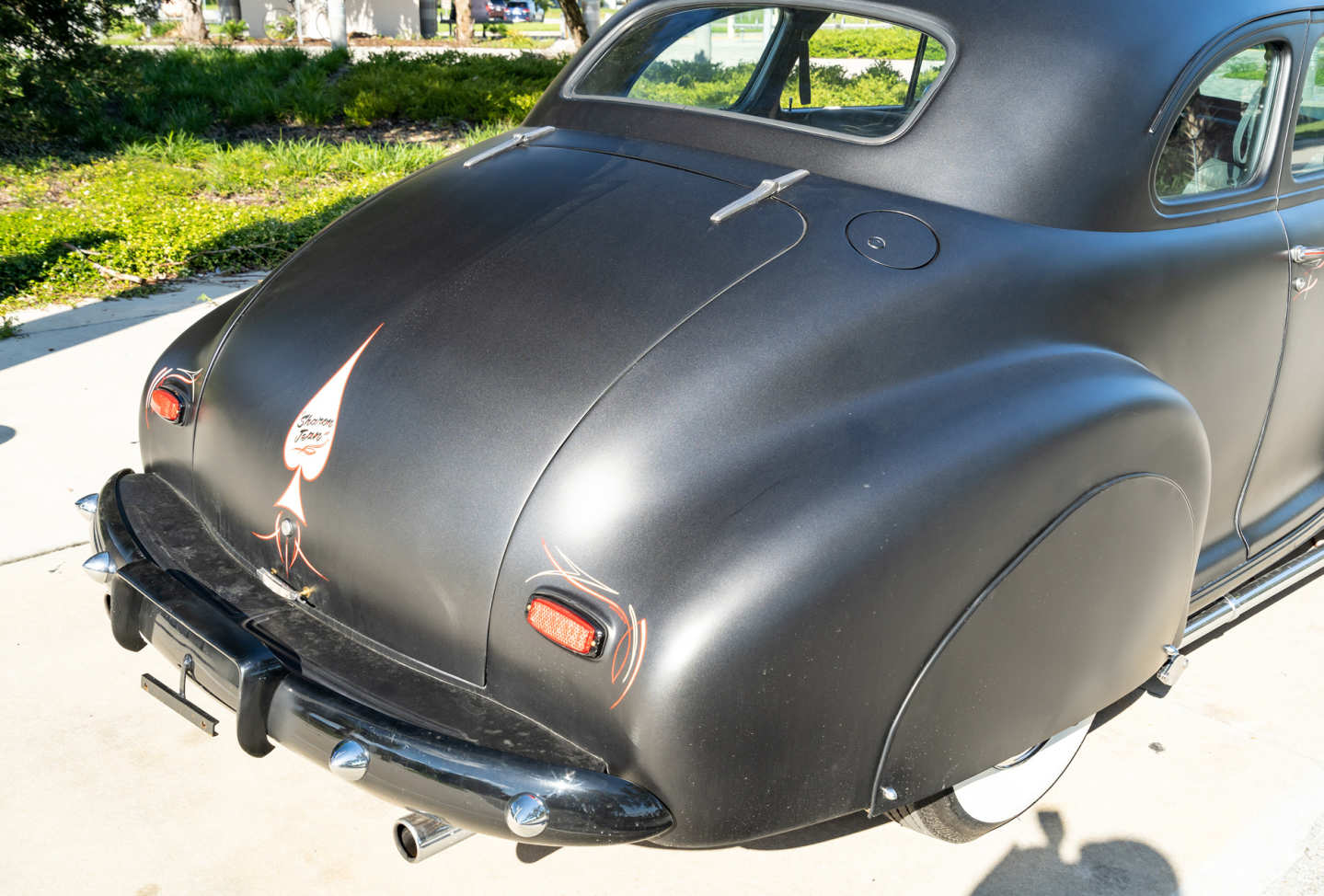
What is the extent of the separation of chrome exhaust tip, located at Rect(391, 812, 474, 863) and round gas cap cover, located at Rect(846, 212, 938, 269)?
1.34 m

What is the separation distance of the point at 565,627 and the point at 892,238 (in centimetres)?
104


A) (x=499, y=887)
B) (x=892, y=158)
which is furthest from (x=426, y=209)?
(x=499, y=887)

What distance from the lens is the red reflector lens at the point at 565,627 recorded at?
1841 millimetres

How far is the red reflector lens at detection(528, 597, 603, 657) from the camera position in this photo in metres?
1.84

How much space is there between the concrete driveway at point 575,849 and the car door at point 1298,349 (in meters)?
0.50

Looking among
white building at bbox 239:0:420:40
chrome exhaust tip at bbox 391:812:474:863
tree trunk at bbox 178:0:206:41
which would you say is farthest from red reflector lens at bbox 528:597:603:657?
white building at bbox 239:0:420:40

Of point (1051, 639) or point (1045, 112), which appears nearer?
point (1051, 639)

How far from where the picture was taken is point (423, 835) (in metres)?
1.96

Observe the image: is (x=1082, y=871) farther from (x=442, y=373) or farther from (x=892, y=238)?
(x=442, y=373)

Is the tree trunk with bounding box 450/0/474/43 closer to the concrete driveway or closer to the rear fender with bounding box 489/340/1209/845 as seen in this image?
the concrete driveway

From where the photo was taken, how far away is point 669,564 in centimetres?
184

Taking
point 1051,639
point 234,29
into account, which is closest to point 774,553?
point 1051,639

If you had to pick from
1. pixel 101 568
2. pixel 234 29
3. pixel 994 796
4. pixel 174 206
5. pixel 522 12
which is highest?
pixel 101 568

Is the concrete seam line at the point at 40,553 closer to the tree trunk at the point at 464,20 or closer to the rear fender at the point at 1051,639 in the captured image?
the rear fender at the point at 1051,639
